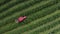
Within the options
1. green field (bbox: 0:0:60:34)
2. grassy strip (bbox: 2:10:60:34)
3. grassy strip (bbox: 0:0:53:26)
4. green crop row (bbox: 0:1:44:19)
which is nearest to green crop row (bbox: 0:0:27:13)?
green field (bbox: 0:0:60:34)

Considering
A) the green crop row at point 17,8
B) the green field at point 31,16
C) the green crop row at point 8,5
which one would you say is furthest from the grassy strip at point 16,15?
the green crop row at point 8,5

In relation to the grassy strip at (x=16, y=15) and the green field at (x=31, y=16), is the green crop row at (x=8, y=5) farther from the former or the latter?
the grassy strip at (x=16, y=15)

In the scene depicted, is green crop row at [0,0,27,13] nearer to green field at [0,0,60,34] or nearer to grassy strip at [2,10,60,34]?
green field at [0,0,60,34]

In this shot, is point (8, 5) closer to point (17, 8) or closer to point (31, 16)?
point (17, 8)

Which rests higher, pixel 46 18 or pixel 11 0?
pixel 11 0

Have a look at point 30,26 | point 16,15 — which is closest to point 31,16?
point 30,26

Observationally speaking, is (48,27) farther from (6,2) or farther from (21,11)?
(6,2)

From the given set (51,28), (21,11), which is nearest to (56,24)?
(51,28)

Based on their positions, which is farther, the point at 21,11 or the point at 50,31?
the point at 21,11

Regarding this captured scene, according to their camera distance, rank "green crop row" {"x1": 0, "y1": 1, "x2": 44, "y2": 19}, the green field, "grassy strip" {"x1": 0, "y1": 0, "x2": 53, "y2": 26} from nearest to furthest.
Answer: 1. the green field
2. "grassy strip" {"x1": 0, "y1": 0, "x2": 53, "y2": 26}
3. "green crop row" {"x1": 0, "y1": 1, "x2": 44, "y2": 19}
